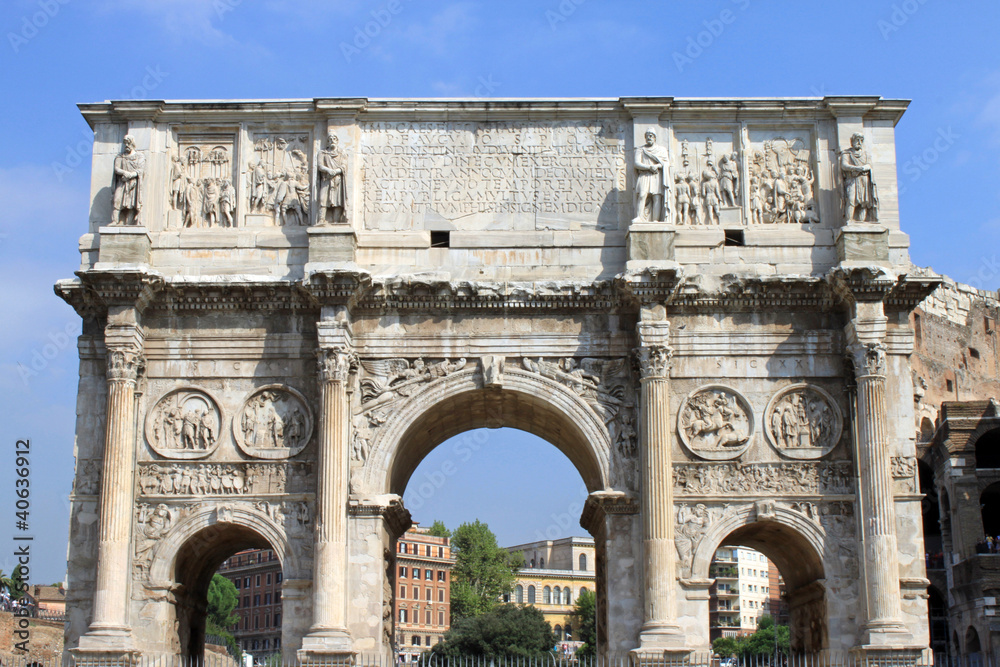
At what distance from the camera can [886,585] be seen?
56.2 ft

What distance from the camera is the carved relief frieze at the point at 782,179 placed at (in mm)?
19328

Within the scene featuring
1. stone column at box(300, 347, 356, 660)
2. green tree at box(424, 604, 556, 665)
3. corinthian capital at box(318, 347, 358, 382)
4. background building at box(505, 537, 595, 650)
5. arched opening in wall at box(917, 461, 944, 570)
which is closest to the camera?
stone column at box(300, 347, 356, 660)

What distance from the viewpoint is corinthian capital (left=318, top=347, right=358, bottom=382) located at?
59.0 ft

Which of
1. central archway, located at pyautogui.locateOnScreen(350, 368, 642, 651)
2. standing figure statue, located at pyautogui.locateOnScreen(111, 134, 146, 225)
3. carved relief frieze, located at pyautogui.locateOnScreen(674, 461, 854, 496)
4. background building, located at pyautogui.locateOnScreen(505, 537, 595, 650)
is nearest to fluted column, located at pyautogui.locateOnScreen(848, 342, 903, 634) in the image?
carved relief frieze, located at pyautogui.locateOnScreen(674, 461, 854, 496)

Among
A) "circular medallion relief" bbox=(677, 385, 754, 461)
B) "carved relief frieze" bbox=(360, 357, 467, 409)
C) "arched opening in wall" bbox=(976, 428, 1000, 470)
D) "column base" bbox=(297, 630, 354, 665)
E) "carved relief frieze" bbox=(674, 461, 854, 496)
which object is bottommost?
"column base" bbox=(297, 630, 354, 665)

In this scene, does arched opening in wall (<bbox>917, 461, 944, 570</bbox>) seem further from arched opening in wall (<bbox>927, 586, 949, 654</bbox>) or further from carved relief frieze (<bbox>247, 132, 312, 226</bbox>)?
carved relief frieze (<bbox>247, 132, 312, 226</bbox>)

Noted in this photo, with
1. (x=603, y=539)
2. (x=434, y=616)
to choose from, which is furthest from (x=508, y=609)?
(x=603, y=539)

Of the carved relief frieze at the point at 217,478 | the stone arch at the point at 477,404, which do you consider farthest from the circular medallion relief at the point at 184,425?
the stone arch at the point at 477,404

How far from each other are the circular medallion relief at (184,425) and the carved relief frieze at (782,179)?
9262 mm

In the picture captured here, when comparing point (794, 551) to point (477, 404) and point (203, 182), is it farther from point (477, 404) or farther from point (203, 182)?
point (203, 182)

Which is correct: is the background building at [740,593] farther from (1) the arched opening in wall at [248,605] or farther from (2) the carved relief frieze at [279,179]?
(2) the carved relief frieze at [279,179]

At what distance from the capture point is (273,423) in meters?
18.5

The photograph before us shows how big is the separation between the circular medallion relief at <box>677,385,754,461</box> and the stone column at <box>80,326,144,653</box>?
846 centimetres

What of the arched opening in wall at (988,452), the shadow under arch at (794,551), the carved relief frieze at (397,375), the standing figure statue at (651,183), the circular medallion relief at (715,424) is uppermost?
the standing figure statue at (651,183)
